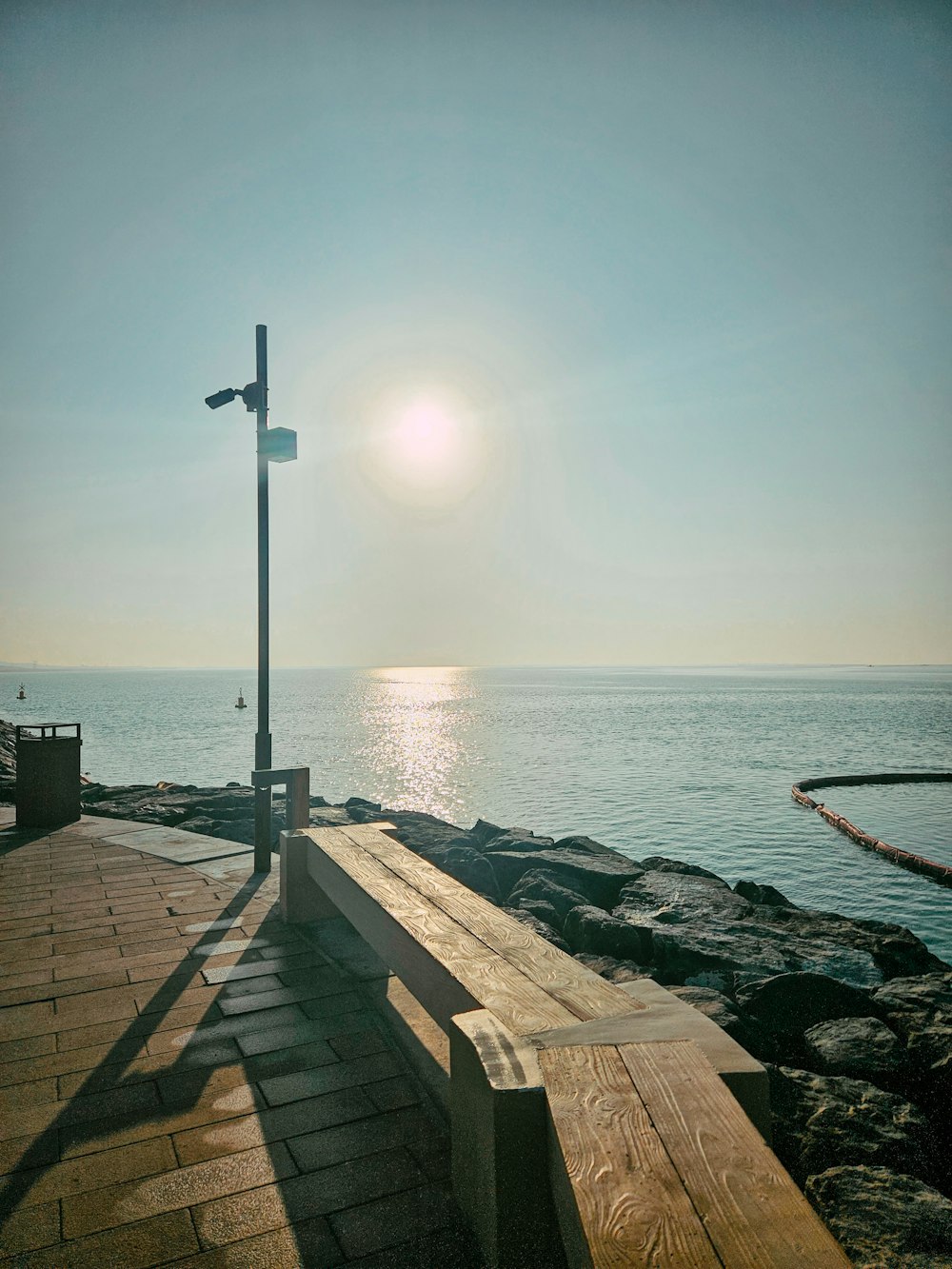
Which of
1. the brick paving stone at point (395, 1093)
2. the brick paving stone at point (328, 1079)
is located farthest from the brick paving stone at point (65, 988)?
the brick paving stone at point (395, 1093)

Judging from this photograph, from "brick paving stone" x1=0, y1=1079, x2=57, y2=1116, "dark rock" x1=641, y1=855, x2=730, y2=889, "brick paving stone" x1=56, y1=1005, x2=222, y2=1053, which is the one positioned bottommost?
"dark rock" x1=641, y1=855, x2=730, y2=889

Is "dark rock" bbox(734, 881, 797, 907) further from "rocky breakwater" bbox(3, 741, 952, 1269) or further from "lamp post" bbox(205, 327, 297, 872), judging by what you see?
"lamp post" bbox(205, 327, 297, 872)

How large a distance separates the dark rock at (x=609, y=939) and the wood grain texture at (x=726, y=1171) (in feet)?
17.9

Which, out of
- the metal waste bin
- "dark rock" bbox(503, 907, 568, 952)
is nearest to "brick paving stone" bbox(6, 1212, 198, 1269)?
"dark rock" bbox(503, 907, 568, 952)

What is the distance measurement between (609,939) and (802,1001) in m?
1.95

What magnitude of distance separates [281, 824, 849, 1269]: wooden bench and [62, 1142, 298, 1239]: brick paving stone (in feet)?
2.28

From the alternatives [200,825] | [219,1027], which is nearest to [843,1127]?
[219,1027]

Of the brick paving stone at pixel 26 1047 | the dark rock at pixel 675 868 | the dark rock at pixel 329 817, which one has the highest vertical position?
the brick paving stone at pixel 26 1047

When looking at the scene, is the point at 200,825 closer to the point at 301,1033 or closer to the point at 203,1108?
the point at 301,1033

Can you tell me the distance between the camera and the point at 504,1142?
2.00 m

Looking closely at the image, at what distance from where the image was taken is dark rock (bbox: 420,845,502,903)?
1019cm

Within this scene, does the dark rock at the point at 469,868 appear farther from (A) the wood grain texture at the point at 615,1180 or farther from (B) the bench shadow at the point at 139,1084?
(A) the wood grain texture at the point at 615,1180

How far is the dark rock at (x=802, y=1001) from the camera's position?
5.66m

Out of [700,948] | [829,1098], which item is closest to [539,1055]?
[829,1098]
